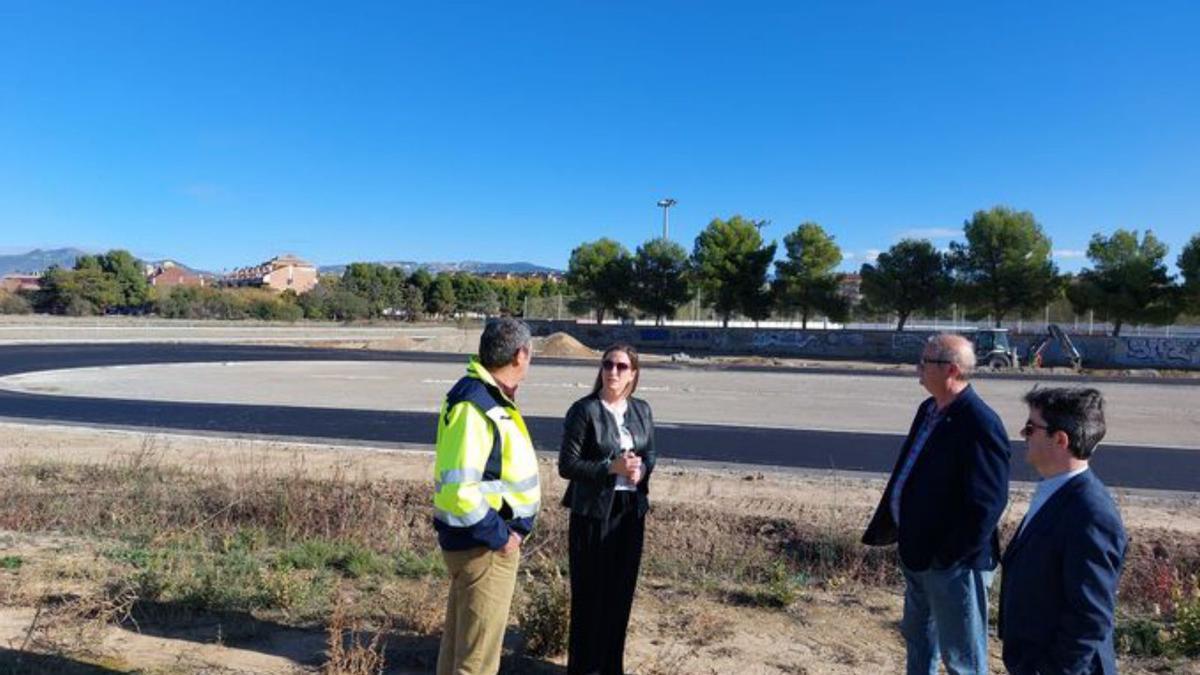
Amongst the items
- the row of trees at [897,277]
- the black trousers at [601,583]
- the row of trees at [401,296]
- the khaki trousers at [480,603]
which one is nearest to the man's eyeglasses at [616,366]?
the black trousers at [601,583]

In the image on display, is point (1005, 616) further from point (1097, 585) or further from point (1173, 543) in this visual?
point (1173, 543)

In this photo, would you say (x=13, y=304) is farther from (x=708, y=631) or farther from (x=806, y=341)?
(x=708, y=631)

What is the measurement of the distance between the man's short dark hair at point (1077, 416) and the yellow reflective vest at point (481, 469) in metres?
1.85

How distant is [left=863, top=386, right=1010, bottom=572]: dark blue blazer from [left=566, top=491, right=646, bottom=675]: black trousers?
1274 millimetres

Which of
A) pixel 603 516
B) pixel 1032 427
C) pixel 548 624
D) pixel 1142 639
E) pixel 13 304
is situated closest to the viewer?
pixel 1032 427

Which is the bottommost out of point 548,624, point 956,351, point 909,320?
point 548,624

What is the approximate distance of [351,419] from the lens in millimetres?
16953

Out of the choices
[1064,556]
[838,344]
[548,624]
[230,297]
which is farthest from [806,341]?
[230,297]

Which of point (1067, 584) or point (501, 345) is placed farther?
point (501, 345)

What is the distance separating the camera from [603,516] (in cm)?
411

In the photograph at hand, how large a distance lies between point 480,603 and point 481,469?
591 mm

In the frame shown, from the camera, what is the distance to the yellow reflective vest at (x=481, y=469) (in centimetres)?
330

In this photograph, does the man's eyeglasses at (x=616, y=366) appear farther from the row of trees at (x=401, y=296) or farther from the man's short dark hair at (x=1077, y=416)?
the row of trees at (x=401, y=296)

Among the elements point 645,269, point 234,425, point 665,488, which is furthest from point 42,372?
point 645,269
